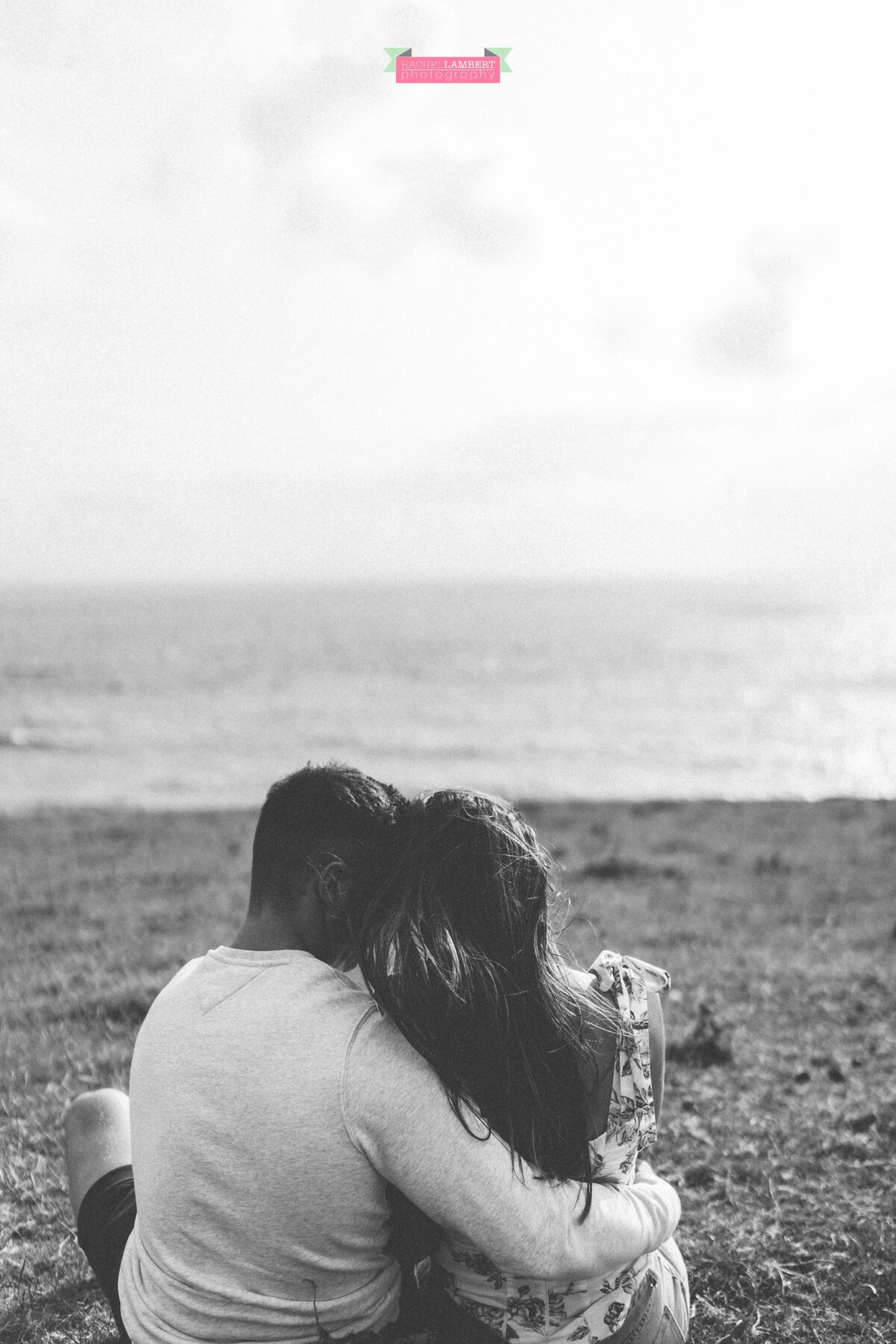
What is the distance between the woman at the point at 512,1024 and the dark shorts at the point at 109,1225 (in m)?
0.87

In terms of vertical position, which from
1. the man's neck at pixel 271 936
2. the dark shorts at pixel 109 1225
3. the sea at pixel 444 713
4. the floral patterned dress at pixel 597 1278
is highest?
the man's neck at pixel 271 936

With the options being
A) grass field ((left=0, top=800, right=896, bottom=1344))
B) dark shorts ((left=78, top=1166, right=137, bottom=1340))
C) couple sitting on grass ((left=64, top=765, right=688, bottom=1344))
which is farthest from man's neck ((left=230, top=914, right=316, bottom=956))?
grass field ((left=0, top=800, right=896, bottom=1344))

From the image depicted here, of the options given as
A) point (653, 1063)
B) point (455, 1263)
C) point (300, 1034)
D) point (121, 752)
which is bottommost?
point (121, 752)

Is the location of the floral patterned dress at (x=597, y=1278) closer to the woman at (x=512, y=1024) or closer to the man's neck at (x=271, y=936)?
the woman at (x=512, y=1024)

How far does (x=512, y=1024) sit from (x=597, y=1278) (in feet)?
1.94

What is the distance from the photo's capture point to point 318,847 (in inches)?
81.3

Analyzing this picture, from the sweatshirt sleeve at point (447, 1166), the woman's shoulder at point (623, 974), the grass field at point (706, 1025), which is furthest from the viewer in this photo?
the grass field at point (706, 1025)

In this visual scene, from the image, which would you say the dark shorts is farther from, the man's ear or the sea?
the sea

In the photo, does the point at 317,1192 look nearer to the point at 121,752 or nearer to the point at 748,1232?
the point at 748,1232

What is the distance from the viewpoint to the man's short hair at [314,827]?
2.07 m

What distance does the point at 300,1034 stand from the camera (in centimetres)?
196

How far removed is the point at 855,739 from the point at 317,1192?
2662 centimetres

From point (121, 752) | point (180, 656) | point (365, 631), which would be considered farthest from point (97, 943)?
point (365, 631)

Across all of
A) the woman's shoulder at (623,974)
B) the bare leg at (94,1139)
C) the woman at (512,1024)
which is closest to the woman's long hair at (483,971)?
the woman at (512,1024)
